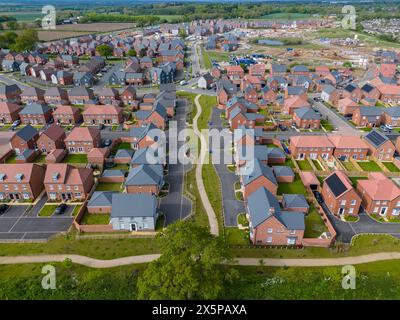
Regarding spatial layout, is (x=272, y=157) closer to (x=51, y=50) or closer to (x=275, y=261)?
(x=275, y=261)

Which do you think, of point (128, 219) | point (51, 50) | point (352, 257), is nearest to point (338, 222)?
point (352, 257)

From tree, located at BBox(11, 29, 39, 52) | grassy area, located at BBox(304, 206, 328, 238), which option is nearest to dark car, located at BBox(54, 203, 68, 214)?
grassy area, located at BBox(304, 206, 328, 238)

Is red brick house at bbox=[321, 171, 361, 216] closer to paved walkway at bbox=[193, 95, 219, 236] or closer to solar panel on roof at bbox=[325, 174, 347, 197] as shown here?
solar panel on roof at bbox=[325, 174, 347, 197]

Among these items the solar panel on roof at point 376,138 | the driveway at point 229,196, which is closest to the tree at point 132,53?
the driveway at point 229,196

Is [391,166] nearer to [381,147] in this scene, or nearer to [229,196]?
[381,147]

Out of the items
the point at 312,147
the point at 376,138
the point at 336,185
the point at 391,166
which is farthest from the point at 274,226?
the point at 376,138
